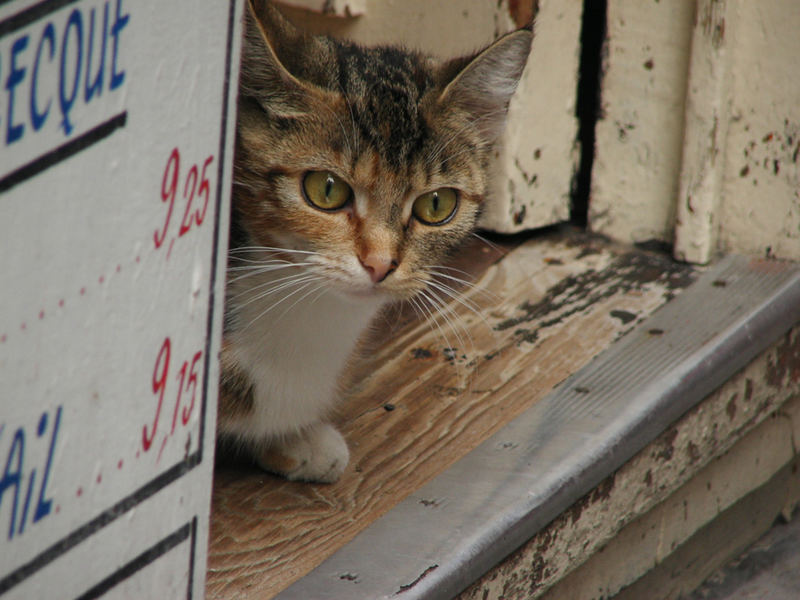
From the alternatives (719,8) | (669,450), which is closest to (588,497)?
(669,450)

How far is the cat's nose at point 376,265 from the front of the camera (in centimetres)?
125

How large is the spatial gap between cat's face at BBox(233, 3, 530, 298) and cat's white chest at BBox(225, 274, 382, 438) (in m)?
0.07

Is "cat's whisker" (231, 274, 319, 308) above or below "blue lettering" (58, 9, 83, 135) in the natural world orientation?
below

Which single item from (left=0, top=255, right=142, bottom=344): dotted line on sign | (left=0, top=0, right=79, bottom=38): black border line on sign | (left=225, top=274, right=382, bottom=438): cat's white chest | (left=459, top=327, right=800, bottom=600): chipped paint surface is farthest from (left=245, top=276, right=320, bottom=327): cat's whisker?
(left=0, top=0, right=79, bottom=38): black border line on sign

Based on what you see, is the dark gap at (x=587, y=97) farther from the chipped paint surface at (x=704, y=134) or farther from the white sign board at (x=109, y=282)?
the white sign board at (x=109, y=282)

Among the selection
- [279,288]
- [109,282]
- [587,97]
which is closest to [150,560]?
[109,282]

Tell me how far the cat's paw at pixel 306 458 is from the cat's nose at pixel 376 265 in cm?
25

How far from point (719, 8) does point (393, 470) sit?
97cm

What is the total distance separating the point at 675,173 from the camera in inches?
73.2

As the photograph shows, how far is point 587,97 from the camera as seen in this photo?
6.50ft

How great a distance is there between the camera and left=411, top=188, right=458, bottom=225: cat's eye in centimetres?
136

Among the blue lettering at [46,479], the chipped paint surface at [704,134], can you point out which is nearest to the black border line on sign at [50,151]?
the blue lettering at [46,479]

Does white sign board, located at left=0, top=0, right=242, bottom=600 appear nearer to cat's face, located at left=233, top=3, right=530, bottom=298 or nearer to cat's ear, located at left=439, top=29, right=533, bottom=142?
cat's face, located at left=233, top=3, right=530, bottom=298

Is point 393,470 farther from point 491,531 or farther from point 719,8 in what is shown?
point 719,8
